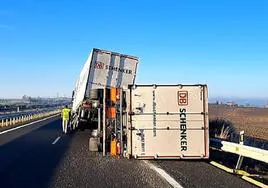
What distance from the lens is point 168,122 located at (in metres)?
13.0

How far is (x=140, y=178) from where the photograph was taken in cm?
979

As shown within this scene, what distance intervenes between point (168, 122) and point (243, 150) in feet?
8.67

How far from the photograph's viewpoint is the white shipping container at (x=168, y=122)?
12844mm

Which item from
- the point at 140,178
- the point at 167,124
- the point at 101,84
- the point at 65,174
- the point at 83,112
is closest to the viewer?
the point at 140,178

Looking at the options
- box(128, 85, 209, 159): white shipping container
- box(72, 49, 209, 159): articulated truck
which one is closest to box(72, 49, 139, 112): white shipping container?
box(72, 49, 209, 159): articulated truck

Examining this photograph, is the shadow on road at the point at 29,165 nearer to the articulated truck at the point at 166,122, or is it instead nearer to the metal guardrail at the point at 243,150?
the articulated truck at the point at 166,122

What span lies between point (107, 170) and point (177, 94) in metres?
3.42

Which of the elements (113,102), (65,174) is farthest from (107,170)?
(113,102)

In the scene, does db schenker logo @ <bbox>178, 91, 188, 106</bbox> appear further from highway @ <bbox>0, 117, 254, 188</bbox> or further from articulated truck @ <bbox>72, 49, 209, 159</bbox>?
highway @ <bbox>0, 117, 254, 188</bbox>

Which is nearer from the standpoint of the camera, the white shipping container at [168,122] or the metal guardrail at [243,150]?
the metal guardrail at [243,150]

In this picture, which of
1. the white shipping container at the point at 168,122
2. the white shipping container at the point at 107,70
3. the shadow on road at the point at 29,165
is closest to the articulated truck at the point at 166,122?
the white shipping container at the point at 168,122

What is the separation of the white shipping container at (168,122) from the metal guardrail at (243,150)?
1.76 feet

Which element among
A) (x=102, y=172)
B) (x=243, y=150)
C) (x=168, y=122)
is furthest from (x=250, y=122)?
(x=102, y=172)

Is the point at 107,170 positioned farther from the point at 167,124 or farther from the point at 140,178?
the point at 167,124
